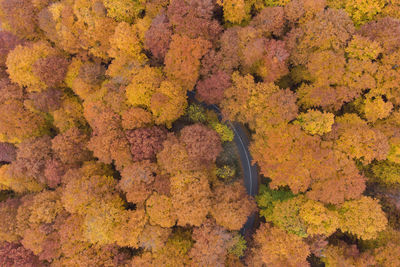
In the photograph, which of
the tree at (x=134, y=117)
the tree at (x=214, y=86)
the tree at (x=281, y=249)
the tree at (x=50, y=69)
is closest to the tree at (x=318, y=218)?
the tree at (x=281, y=249)

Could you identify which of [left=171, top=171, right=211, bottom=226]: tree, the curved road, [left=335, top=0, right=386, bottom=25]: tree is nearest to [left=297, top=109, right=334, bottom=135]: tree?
the curved road

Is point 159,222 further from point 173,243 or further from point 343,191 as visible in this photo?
point 343,191

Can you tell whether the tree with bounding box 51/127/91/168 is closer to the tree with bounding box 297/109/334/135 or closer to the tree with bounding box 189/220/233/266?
the tree with bounding box 189/220/233/266

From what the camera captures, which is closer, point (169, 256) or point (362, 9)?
point (362, 9)

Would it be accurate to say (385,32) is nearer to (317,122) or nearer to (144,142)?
(317,122)

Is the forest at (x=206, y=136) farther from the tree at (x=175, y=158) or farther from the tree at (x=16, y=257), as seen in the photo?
the tree at (x=175, y=158)

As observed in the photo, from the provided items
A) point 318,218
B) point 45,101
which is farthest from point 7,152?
point 318,218
